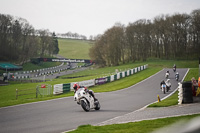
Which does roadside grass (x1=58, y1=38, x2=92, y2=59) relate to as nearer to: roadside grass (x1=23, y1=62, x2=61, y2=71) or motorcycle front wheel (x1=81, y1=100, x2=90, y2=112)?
roadside grass (x1=23, y1=62, x2=61, y2=71)

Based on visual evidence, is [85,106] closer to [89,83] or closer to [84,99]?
[84,99]

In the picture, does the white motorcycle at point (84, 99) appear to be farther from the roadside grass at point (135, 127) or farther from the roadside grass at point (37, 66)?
the roadside grass at point (37, 66)

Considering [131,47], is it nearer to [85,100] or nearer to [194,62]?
[194,62]

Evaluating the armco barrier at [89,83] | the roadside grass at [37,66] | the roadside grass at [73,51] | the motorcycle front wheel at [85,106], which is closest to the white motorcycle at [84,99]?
the motorcycle front wheel at [85,106]

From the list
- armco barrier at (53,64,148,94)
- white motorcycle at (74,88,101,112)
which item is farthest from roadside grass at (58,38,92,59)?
white motorcycle at (74,88,101,112)

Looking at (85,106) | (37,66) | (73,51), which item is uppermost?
(73,51)

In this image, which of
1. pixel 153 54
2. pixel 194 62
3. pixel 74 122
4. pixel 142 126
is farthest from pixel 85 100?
pixel 153 54

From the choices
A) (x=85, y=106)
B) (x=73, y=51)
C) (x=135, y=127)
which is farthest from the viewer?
(x=73, y=51)

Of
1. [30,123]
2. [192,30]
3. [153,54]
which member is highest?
[192,30]

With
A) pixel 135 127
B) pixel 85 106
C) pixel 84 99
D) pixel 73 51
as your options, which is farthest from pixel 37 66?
pixel 135 127

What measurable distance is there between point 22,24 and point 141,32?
38.2 meters

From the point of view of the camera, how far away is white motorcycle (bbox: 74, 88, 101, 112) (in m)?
13.8

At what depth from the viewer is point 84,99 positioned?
13867mm

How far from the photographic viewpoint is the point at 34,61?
295 ft
